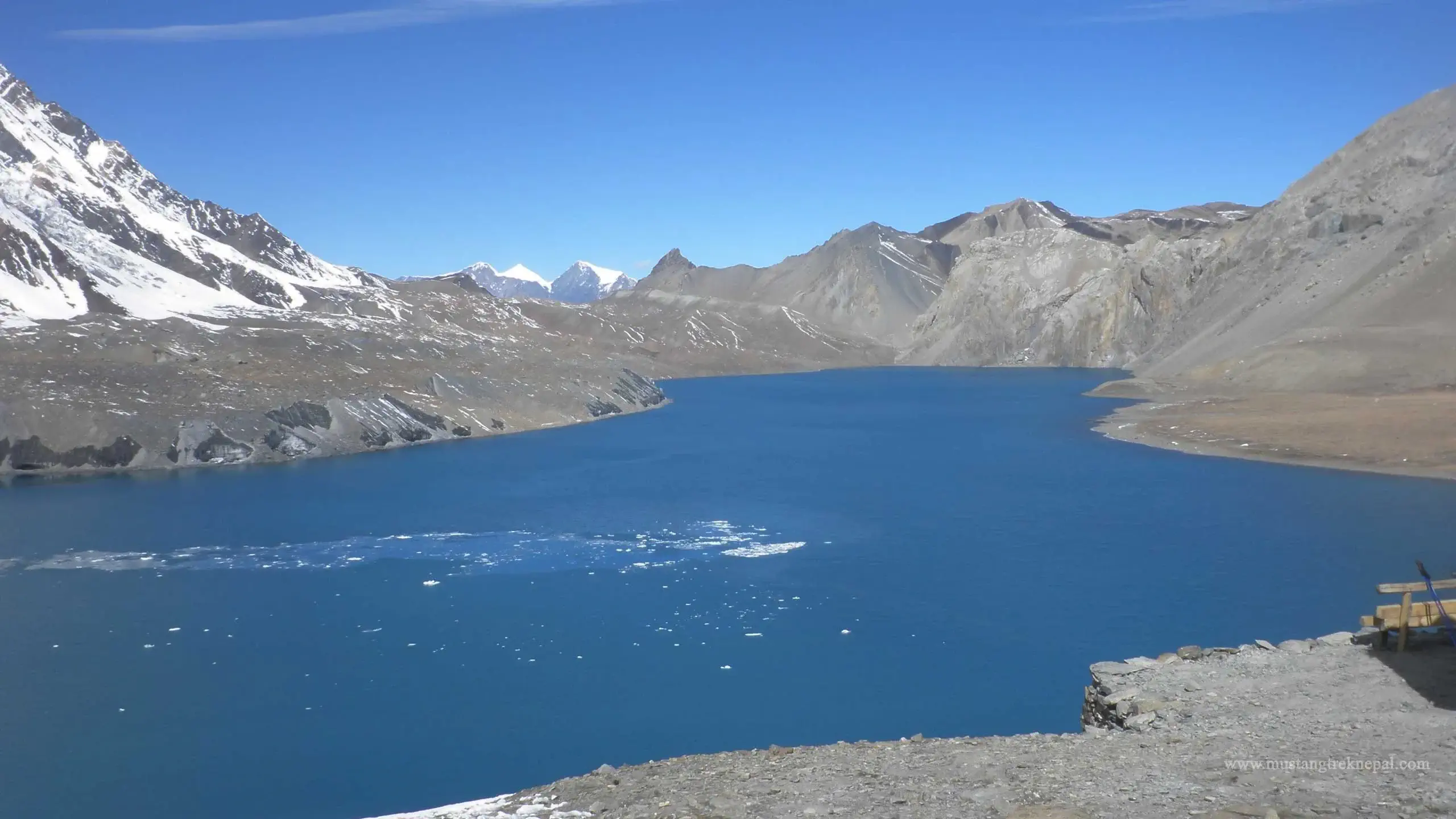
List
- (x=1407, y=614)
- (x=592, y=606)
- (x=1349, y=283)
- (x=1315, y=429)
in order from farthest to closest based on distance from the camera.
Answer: (x=1349, y=283)
(x=1315, y=429)
(x=592, y=606)
(x=1407, y=614)

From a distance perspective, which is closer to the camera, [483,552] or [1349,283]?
[483,552]

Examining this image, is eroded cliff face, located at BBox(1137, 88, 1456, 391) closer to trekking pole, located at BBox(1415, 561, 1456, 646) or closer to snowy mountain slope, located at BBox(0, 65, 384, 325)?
trekking pole, located at BBox(1415, 561, 1456, 646)

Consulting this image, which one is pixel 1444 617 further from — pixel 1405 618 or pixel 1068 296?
pixel 1068 296

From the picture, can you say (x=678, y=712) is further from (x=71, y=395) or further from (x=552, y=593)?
(x=71, y=395)

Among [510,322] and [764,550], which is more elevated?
[510,322]

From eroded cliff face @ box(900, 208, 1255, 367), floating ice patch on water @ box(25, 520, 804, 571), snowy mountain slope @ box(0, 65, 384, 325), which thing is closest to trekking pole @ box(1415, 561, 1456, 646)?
floating ice patch on water @ box(25, 520, 804, 571)

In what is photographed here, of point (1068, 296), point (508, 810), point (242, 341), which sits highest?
point (1068, 296)

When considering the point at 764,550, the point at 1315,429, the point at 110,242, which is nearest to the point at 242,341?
the point at 110,242

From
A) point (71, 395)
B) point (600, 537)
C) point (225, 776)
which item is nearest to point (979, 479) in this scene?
point (600, 537)
